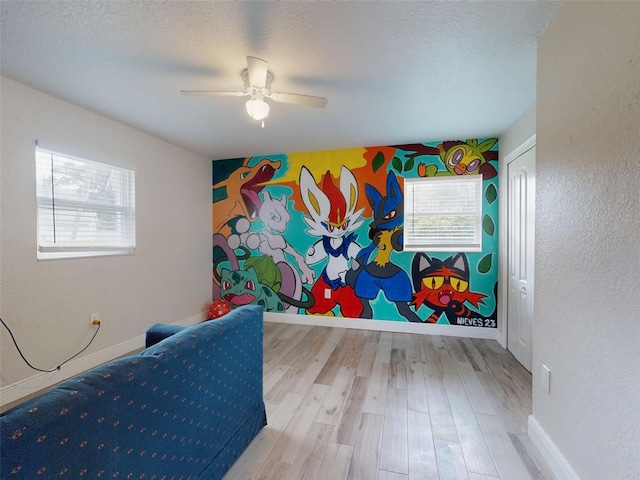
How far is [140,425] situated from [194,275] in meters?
3.29

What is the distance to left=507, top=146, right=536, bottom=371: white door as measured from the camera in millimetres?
2535

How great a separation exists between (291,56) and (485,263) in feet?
10.1

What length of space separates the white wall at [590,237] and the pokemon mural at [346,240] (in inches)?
72.6

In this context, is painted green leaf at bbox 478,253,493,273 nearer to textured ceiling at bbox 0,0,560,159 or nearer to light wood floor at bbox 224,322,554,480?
light wood floor at bbox 224,322,554,480

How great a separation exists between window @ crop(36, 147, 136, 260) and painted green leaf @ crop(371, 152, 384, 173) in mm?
2883

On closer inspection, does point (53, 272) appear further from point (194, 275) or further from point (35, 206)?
point (194, 275)

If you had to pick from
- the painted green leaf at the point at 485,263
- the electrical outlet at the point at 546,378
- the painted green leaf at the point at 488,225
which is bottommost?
the electrical outlet at the point at 546,378

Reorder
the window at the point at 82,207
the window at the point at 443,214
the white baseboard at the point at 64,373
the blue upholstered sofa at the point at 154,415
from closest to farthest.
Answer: the blue upholstered sofa at the point at 154,415 < the white baseboard at the point at 64,373 < the window at the point at 82,207 < the window at the point at 443,214

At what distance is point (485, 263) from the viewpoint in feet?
11.1

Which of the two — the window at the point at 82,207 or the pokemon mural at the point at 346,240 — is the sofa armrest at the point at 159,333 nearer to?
the window at the point at 82,207

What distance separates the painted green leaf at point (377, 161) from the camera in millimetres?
3701

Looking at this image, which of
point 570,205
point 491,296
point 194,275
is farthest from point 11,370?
point 491,296

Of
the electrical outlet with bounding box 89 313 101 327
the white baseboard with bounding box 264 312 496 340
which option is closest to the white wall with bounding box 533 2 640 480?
the white baseboard with bounding box 264 312 496 340

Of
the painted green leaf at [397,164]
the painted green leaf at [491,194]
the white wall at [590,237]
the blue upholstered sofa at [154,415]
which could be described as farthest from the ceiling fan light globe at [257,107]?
the painted green leaf at [491,194]
